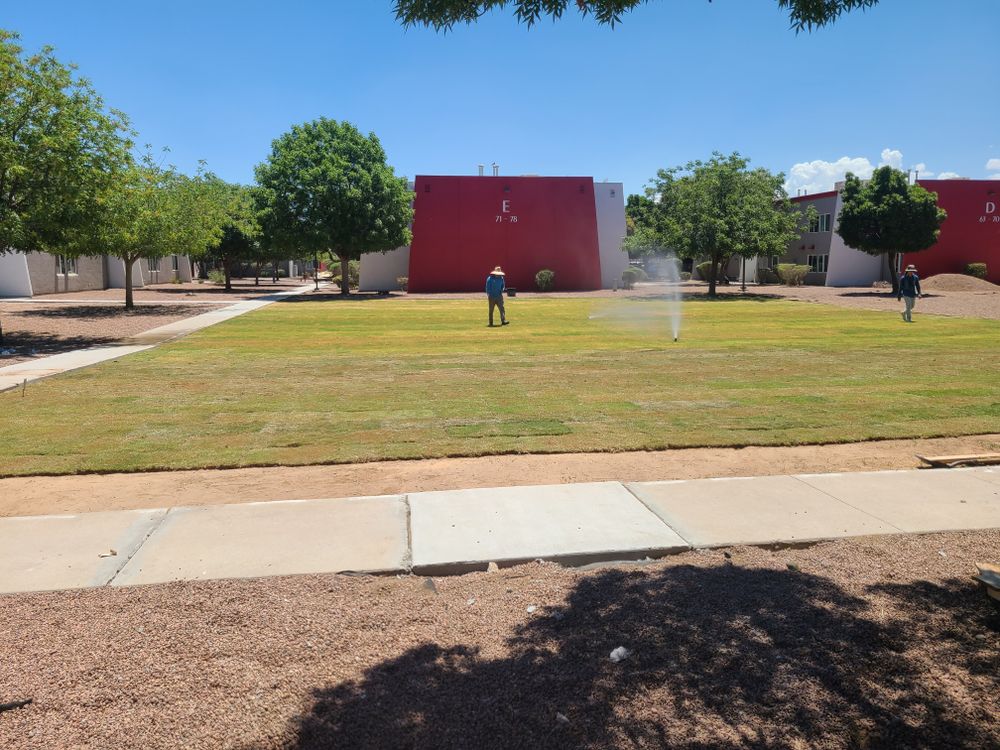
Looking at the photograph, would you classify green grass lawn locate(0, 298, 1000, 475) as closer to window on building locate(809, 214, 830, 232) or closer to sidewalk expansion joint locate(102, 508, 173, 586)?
sidewalk expansion joint locate(102, 508, 173, 586)

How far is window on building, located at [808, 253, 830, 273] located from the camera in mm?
58125

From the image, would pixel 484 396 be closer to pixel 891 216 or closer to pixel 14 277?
pixel 891 216

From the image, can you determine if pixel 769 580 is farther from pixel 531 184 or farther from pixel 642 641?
pixel 531 184

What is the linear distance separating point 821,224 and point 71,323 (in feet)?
171

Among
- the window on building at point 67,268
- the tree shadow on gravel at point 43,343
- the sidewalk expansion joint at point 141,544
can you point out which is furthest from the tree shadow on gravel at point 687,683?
the window on building at point 67,268

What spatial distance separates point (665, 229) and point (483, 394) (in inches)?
1434

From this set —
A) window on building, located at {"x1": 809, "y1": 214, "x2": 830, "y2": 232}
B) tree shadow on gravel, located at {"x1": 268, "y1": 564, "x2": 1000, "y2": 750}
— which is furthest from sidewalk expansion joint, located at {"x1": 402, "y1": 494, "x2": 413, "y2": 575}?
window on building, located at {"x1": 809, "y1": 214, "x2": 830, "y2": 232}

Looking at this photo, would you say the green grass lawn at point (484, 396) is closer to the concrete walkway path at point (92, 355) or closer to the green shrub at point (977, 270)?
the concrete walkway path at point (92, 355)

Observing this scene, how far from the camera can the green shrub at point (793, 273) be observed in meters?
58.4

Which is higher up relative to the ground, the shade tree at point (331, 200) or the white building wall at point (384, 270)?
the shade tree at point (331, 200)

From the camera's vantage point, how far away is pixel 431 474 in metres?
7.92

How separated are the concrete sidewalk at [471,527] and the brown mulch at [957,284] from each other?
4734 centimetres

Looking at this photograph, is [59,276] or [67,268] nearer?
[59,276]

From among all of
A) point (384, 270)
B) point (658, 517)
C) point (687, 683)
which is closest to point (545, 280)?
point (384, 270)
